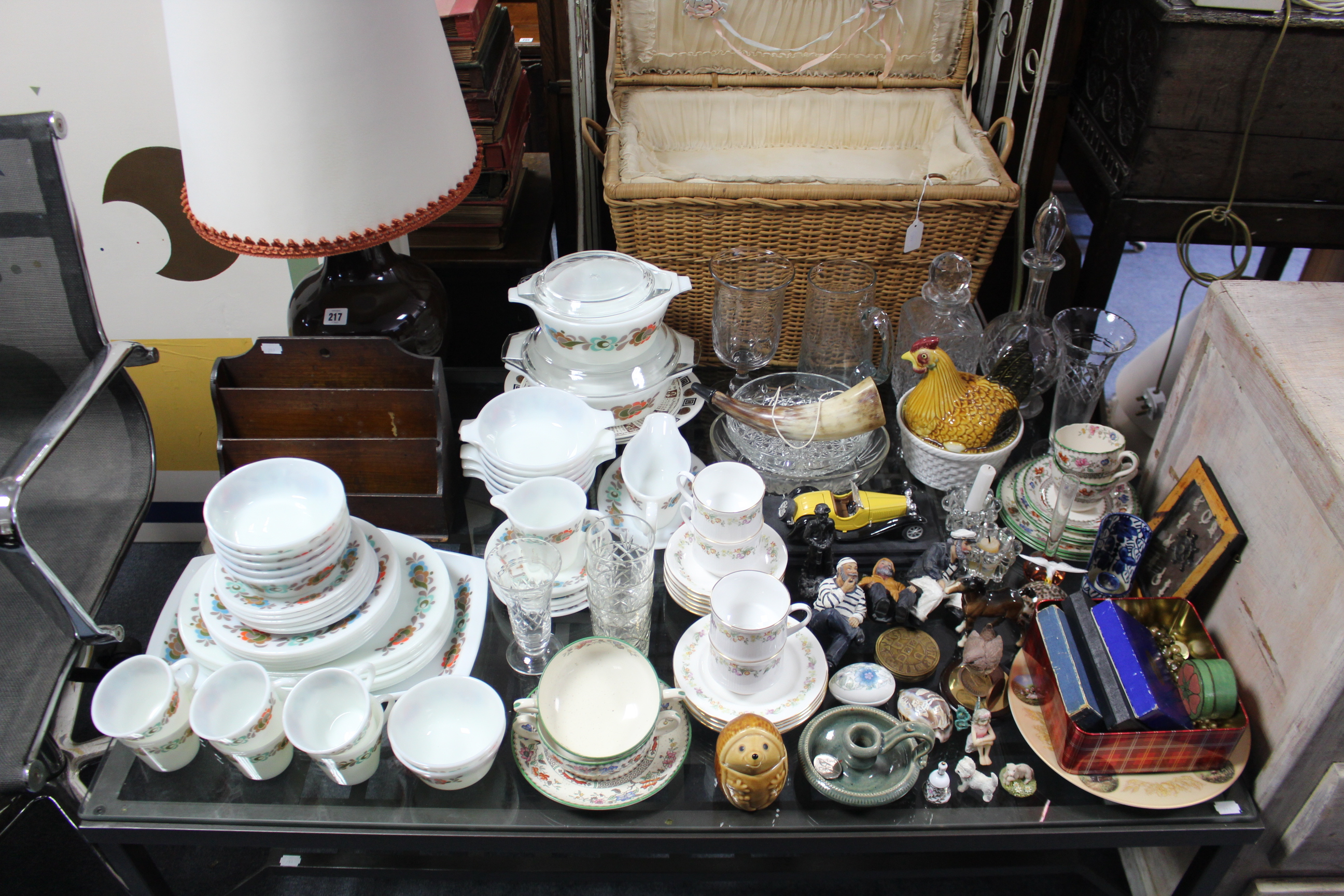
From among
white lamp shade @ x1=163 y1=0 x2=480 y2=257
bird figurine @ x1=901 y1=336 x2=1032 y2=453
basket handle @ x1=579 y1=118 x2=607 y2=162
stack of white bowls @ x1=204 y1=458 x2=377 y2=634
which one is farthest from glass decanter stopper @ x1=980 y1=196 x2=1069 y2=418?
stack of white bowls @ x1=204 y1=458 x2=377 y2=634

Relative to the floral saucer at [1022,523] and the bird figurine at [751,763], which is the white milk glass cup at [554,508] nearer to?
the bird figurine at [751,763]

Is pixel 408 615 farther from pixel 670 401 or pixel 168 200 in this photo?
pixel 168 200

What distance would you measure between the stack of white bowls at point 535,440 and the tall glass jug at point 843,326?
0.43 metres

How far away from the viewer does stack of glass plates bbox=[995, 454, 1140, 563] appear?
1.32 metres

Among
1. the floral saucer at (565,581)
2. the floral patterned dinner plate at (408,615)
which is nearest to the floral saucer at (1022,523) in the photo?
the floral saucer at (565,581)

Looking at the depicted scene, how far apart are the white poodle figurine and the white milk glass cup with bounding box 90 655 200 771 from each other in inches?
36.1

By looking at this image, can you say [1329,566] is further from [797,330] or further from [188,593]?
[188,593]

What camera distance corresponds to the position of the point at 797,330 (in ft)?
5.69

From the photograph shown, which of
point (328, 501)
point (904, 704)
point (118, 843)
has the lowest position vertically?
point (118, 843)

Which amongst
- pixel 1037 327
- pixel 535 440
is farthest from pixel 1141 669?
pixel 535 440

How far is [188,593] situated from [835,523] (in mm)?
890

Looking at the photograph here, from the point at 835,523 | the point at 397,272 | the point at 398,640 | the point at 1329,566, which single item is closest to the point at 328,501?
the point at 398,640

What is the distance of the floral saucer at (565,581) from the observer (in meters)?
1.24

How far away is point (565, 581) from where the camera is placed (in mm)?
1244
